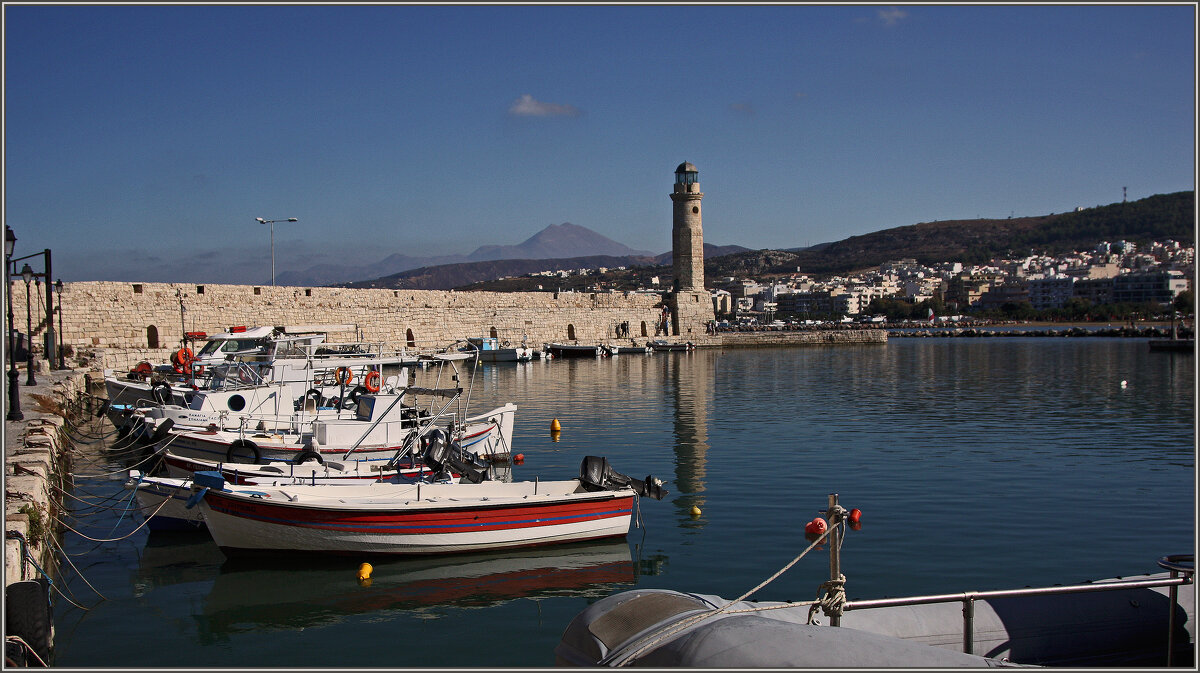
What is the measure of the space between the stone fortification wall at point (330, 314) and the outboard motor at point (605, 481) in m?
18.2

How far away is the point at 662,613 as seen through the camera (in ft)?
14.7

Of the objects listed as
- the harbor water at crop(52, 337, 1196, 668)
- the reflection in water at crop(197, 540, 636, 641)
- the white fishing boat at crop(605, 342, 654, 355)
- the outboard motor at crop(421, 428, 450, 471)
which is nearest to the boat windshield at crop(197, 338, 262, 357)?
the harbor water at crop(52, 337, 1196, 668)

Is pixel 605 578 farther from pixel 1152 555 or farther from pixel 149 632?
pixel 1152 555

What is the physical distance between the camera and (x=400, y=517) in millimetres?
7801

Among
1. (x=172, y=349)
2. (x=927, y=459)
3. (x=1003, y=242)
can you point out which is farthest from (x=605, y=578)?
(x=1003, y=242)

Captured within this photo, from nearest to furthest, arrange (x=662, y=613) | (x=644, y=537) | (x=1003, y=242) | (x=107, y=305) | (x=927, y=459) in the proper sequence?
(x=662, y=613) → (x=644, y=537) → (x=927, y=459) → (x=107, y=305) → (x=1003, y=242)

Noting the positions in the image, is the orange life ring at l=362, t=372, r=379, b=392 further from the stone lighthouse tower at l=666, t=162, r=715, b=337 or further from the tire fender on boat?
the stone lighthouse tower at l=666, t=162, r=715, b=337

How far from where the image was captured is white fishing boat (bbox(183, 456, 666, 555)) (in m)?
7.76

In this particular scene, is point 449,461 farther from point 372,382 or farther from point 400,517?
point 372,382

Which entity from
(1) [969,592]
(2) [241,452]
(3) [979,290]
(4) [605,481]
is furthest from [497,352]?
(3) [979,290]

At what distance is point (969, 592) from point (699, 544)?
155 inches

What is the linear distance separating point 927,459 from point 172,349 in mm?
22694

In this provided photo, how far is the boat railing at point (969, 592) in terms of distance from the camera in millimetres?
4504

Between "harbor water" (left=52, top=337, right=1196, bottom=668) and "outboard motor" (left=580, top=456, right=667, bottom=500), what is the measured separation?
480mm
